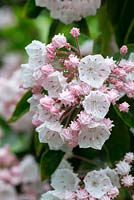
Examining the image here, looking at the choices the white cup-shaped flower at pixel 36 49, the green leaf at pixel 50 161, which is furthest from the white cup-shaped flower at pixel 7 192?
the white cup-shaped flower at pixel 36 49

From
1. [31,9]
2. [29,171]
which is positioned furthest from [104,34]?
[29,171]

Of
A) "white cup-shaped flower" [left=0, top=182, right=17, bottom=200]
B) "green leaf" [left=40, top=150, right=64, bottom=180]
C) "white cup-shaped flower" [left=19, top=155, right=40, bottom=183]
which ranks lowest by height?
"white cup-shaped flower" [left=0, top=182, right=17, bottom=200]

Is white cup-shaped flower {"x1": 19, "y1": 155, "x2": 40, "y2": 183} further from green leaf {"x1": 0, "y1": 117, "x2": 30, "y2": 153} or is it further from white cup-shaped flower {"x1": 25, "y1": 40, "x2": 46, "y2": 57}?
white cup-shaped flower {"x1": 25, "y1": 40, "x2": 46, "y2": 57}

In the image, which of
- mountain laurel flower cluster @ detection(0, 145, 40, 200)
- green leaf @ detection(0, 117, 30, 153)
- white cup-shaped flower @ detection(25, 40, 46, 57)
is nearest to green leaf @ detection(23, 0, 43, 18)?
white cup-shaped flower @ detection(25, 40, 46, 57)

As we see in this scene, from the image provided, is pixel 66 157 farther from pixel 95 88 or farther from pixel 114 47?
pixel 95 88

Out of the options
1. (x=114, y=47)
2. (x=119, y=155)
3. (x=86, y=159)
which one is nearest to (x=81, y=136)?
(x=119, y=155)

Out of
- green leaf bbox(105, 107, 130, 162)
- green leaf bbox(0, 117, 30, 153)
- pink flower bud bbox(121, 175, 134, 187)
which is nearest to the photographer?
pink flower bud bbox(121, 175, 134, 187)

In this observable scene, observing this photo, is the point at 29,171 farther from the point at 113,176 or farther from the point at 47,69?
the point at 47,69
